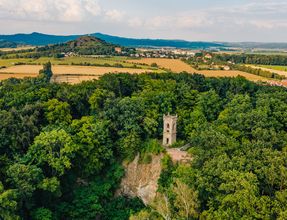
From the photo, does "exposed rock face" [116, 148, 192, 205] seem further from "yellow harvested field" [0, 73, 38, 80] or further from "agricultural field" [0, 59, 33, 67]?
"agricultural field" [0, 59, 33, 67]

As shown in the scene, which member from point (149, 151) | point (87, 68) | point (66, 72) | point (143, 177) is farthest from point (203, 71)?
point (143, 177)

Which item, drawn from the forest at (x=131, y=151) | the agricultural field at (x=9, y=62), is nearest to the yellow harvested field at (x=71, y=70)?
the agricultural field at (x=9, y=62)

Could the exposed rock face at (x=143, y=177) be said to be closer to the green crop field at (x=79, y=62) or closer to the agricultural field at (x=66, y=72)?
the agricultural field at (x=66, y=72)

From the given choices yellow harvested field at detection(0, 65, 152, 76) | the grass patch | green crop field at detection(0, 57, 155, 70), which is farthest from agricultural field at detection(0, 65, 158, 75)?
the grass patch

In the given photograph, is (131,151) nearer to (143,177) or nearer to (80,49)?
(143,177)

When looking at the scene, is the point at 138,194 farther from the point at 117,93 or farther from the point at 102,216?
the point at 117,93

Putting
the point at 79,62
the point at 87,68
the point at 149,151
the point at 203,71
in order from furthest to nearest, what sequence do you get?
the point at 79,62 → the point at 203,71 → the point at 87,68 → the point at 149,151

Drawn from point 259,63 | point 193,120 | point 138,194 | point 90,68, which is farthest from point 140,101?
point 259,63
